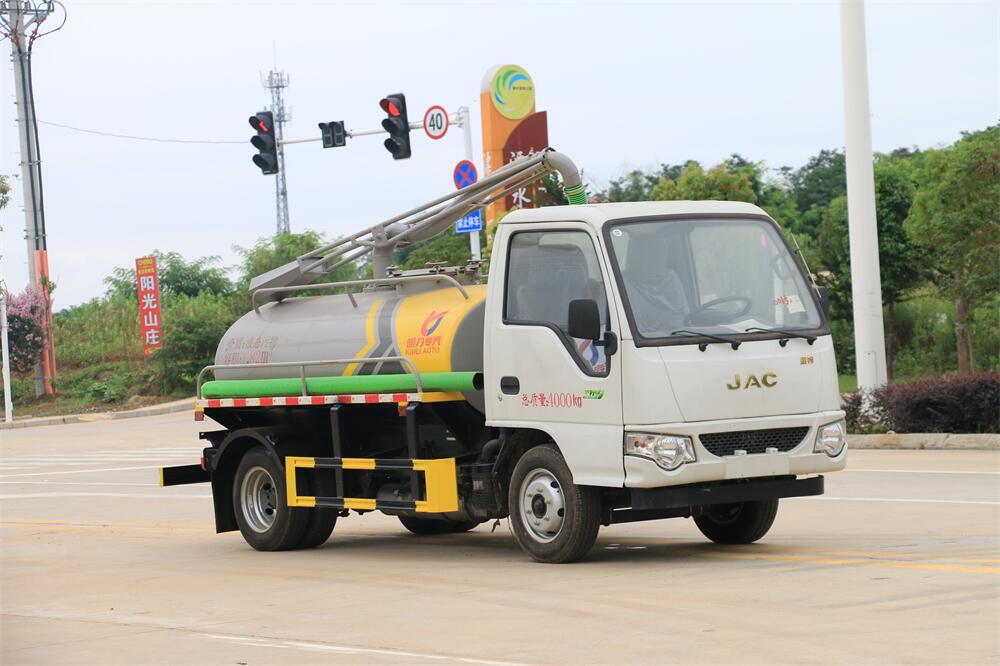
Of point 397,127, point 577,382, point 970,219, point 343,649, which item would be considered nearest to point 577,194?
point 577,382

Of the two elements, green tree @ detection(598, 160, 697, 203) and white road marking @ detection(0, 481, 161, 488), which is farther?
green tree @ detection(598, 160, 697, 203)

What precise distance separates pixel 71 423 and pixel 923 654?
4147cm

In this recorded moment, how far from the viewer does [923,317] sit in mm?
36562

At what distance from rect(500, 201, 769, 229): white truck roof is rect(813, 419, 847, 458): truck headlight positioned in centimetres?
175

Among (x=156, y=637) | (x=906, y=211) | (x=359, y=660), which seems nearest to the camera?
(x=359, y=660)

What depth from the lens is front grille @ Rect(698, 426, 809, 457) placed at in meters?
10.3

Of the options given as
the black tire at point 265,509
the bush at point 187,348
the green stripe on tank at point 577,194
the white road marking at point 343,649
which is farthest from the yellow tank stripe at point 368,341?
the bush at point 187,348

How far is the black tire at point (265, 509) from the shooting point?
521 inches

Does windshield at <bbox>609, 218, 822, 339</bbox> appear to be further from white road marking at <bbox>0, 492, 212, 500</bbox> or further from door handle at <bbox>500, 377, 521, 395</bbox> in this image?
white road marking at <bbox>0, 492, 212, 500</bbox>

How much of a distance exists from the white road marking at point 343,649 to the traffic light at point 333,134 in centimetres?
2738

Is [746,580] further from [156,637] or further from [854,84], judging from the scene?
[854,84]

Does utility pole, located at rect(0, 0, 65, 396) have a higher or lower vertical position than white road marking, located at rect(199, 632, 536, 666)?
higher

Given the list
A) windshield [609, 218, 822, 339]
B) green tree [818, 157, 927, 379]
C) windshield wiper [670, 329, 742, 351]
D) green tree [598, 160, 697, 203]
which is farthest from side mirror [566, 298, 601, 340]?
green tree [598, 160, 697, 203]

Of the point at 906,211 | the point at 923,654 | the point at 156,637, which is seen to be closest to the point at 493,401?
the point at 156,637
